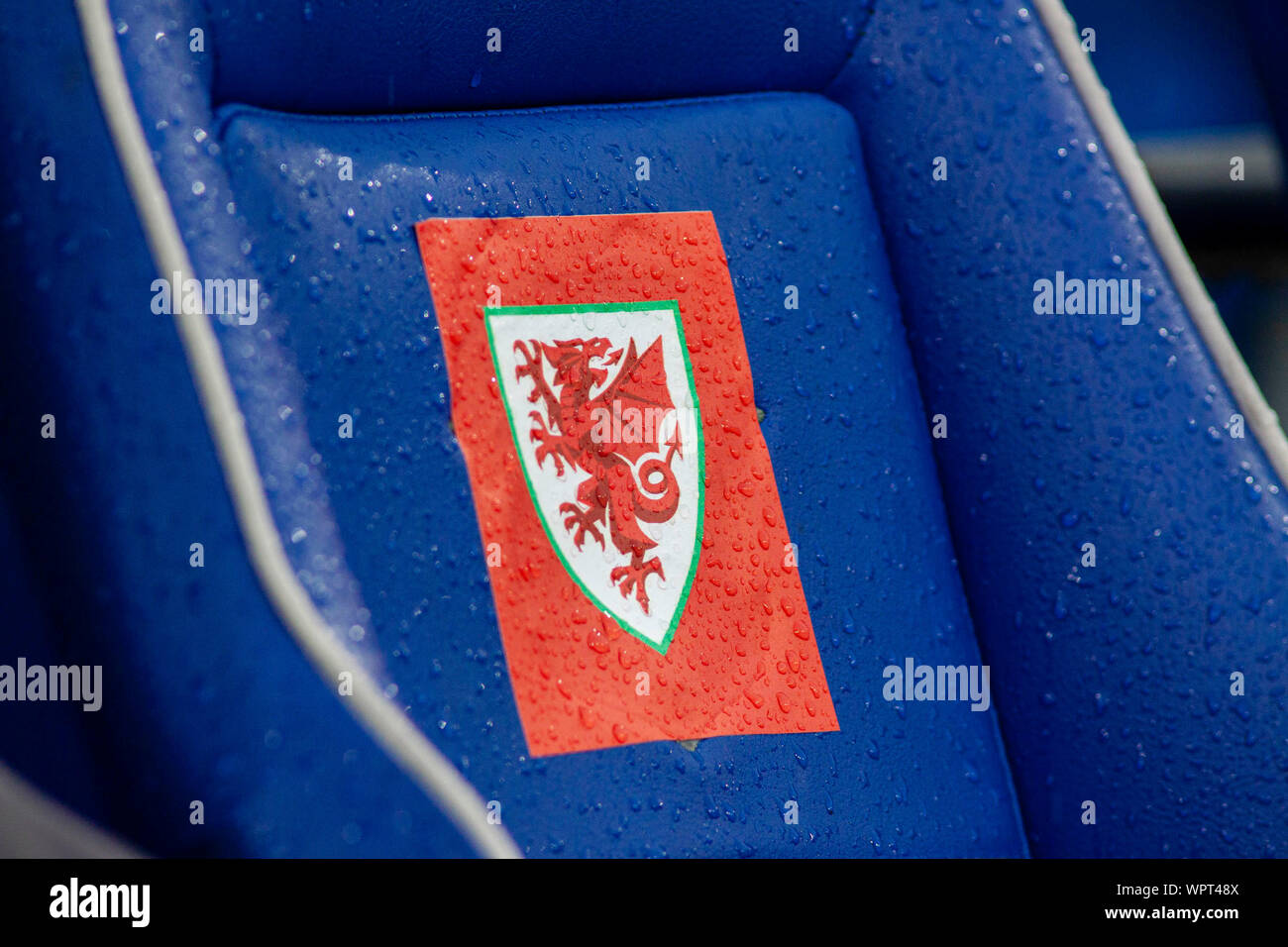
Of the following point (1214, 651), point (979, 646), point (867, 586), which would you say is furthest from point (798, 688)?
point (1214, 651)

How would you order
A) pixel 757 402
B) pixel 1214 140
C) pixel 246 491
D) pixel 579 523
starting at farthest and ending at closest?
pixel 1214 140 → pixel 757 402 → pixel 579 523 → pixel 246 491

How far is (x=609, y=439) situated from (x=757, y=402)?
0.14 meters

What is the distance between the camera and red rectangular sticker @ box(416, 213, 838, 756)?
0.77 m

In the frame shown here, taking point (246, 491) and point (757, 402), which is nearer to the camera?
point (246, 491)

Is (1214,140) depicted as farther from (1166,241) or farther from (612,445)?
(612,445)

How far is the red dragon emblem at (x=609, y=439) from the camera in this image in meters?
0.80

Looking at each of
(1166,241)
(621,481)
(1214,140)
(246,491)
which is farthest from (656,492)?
(1214,140)

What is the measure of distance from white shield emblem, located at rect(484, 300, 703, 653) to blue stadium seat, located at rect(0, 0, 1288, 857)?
0.21 ft

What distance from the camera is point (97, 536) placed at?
562mm

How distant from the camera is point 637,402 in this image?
0.85m

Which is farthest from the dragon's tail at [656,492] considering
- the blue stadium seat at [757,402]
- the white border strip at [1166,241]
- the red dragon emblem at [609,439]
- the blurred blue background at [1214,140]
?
the blurred blue background at [1214,140]

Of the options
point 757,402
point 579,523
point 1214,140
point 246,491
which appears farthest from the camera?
point 1214,140
